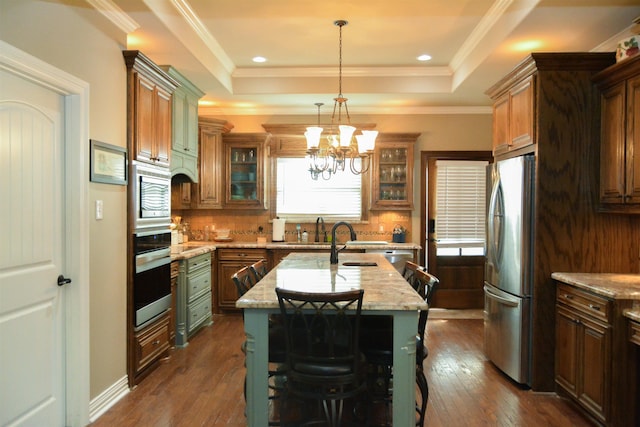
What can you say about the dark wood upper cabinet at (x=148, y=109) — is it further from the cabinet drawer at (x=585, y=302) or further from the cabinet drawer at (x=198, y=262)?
the cabinet drawer at (x=585, y=302)

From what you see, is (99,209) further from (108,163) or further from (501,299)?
(501,299)

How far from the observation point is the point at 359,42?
4.34 m

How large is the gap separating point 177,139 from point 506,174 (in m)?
3.18

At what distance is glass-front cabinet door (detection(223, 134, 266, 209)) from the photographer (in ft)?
19.2

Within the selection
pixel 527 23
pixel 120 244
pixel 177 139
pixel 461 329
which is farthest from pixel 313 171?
pixel 461 329

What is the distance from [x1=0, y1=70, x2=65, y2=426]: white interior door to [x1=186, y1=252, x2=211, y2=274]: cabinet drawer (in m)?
1.78

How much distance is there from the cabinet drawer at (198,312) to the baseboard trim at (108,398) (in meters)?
1.19

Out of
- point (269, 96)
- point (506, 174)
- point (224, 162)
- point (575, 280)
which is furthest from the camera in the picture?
point (224, 162)

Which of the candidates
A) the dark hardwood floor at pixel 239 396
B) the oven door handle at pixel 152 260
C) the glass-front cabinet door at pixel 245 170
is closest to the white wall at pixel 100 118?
the oven door handle at pixel 152 260

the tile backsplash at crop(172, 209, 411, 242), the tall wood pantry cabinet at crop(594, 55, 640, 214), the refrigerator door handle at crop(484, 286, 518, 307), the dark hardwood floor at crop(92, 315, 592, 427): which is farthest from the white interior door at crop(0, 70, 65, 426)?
the tall wood pantry cabinet at crop(594, 55, 640, 214)

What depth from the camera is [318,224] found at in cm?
612

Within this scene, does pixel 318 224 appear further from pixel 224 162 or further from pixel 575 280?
pixel 575 280

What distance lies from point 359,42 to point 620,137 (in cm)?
248

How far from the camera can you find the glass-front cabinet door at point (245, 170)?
5.86 meters
